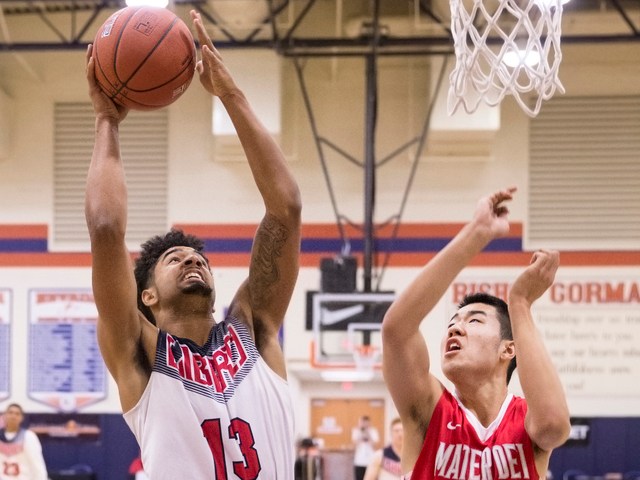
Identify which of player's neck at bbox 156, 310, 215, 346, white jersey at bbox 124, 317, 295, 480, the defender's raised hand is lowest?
white jersey at bbox 124, 317, 295, 480

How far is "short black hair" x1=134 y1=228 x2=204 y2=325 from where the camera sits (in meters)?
3.35

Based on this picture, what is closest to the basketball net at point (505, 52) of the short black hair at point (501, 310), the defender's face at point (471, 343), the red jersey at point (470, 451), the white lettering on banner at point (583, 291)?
the short black hair at point (501, 310)

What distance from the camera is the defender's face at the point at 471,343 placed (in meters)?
3.41

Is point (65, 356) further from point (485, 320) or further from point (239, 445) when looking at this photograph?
point (239, 445)

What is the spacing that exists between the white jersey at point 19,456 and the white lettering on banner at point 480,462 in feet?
24.6

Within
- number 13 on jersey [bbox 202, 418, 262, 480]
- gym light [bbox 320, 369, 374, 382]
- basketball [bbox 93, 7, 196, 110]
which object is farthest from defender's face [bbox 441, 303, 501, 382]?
gym light [bbox 320, 369, 374, 382]

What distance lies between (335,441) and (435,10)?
18.2ft

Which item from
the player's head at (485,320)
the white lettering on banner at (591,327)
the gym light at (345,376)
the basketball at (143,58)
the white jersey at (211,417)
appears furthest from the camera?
the white lettering on banner at (591,327)

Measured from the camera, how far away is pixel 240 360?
10.1ft

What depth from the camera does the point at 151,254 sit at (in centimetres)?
344

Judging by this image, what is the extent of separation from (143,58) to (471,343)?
1.41 metres

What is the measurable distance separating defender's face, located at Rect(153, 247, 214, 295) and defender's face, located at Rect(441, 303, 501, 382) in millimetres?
840

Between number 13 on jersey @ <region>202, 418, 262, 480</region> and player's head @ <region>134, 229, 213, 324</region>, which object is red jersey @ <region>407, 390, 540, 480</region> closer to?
number 13 on jersey @ <region>202, 418, 262, 480</region>

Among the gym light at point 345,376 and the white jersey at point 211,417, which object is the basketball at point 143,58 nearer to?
the white jersey at point 211,417
